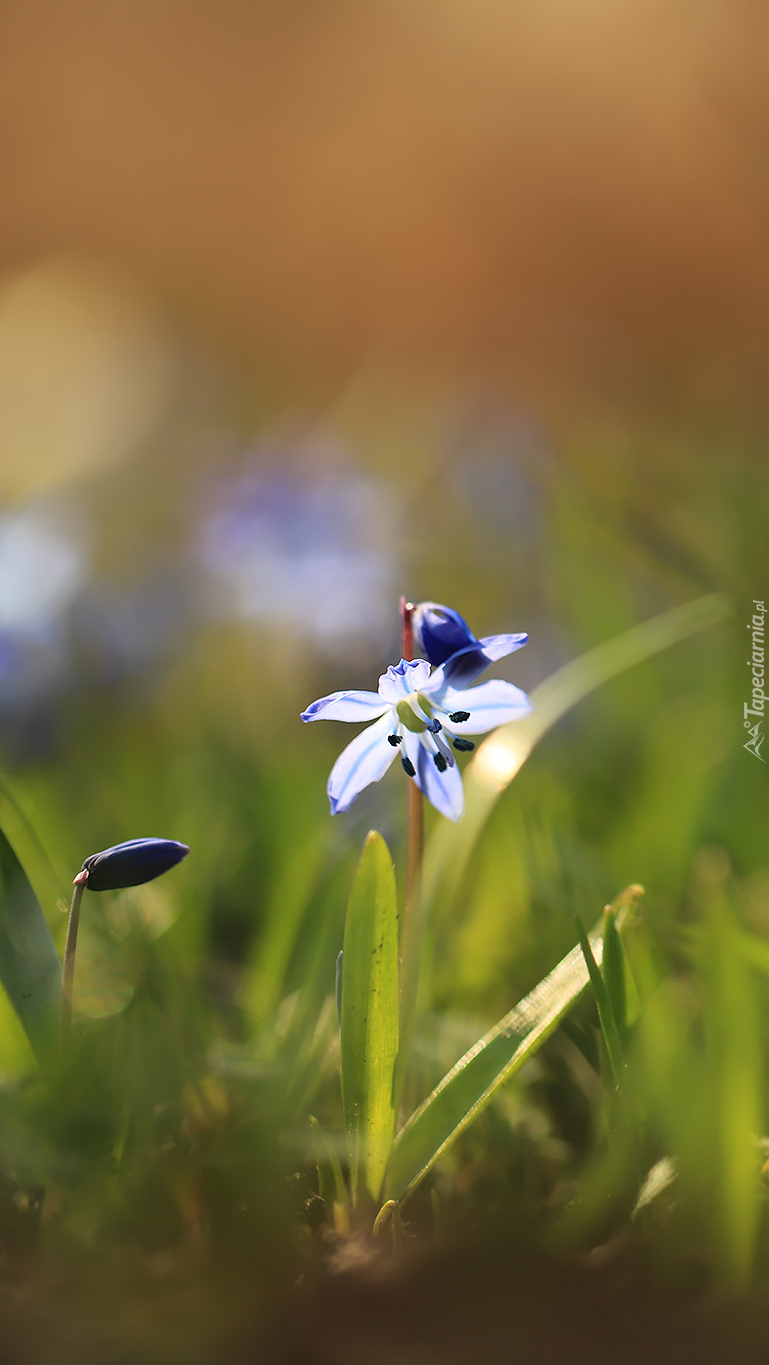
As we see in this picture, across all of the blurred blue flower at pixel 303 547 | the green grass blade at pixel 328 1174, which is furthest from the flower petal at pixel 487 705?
the blurred blue flower at pixel 303 547

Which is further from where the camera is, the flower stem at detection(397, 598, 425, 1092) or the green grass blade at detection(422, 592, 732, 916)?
the green grass blade at detection(422, 592, 732, 916)

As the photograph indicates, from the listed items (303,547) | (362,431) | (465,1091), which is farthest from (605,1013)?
(362,431)

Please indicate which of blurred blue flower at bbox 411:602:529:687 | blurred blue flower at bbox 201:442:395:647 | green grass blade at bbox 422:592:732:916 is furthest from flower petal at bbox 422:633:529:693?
blurred blue flower at bbox 201:442:395:647

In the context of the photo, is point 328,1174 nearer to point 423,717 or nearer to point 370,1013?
point 370,1013

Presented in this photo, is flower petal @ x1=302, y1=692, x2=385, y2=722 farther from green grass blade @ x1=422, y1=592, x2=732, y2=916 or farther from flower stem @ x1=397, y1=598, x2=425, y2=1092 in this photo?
green grass blade @ x1=422, y1=592, x2=732, y2=916

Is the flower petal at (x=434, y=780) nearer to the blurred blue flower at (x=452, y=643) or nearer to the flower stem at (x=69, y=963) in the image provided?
the blurred blue flower at (x=452, y=643)

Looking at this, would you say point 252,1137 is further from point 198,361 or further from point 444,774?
point 198,361
